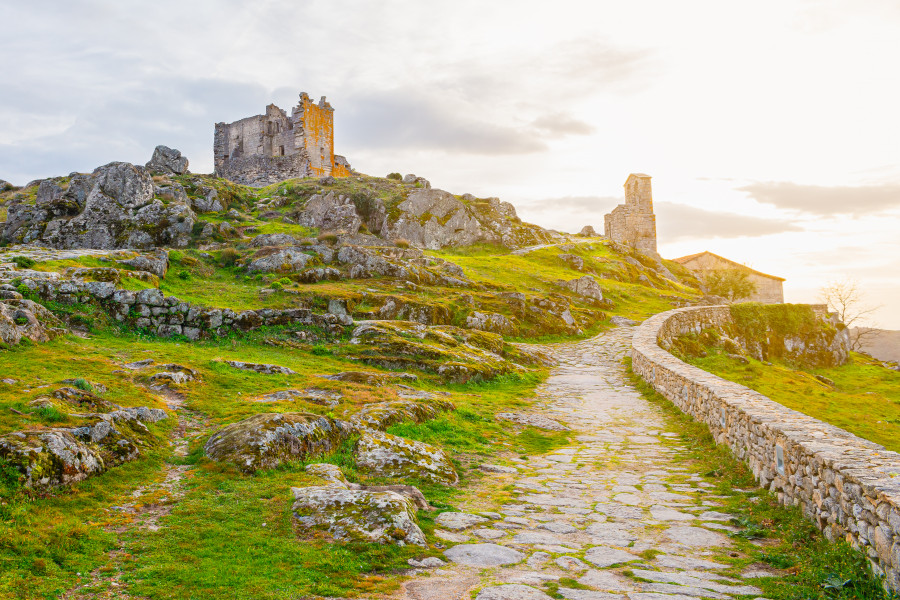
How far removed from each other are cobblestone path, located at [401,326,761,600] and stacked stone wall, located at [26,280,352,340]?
44.2ft

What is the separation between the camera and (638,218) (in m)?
85.5

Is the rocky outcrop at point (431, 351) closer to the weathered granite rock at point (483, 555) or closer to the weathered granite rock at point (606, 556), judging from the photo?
the weathered granite rock at point (483, 555)

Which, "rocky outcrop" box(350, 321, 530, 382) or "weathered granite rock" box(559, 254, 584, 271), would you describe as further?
"weathered granite rock" box(559, 254, 584, 271)

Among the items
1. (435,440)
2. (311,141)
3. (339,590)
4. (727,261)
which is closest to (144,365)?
(435,440)

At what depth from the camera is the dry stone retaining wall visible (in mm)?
5387

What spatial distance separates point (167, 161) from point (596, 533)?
63.9 m

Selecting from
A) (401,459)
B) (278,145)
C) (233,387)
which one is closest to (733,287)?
(278,145)

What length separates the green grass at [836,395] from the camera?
15094 millimetres

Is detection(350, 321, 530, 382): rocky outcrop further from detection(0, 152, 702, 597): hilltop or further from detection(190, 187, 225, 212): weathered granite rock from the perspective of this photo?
detection(190, 187, 225, 212): weathered granite rock

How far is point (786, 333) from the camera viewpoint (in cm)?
3588

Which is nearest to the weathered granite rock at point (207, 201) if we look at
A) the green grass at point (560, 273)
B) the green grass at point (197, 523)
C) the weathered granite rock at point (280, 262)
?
the green grass at point (560, 273)

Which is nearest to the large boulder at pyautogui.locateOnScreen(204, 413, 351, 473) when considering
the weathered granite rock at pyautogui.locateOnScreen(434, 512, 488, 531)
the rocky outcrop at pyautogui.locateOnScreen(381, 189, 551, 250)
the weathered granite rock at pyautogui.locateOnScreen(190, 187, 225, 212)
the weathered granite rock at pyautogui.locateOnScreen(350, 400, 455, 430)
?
the weathered granite rock at pyautogui.locateOnScreen(350, 400, 455, 430)

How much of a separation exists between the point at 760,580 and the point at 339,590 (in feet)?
14.6

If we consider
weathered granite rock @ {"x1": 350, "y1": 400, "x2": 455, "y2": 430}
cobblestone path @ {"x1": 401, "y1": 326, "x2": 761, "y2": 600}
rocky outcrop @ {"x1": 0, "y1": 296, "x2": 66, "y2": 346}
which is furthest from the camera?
rocky outcrop @ {"x1": 0, "y1": 296, "x2": 66, "y2": 346}
